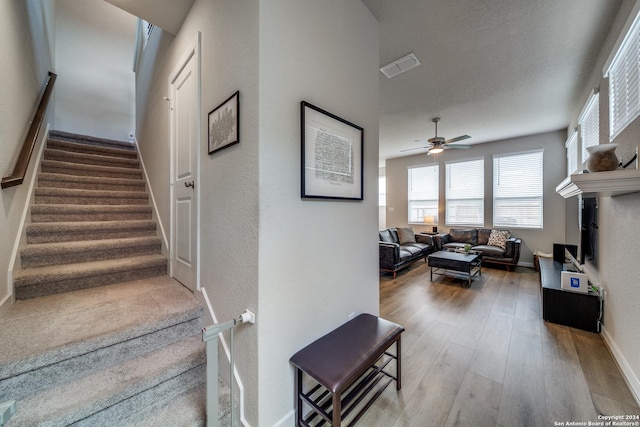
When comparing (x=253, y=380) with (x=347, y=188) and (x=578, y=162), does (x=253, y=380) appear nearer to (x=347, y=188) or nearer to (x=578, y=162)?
(x=347, y=188)

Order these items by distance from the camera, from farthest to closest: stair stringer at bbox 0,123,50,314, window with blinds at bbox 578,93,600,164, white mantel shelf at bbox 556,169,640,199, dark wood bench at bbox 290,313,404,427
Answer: window with blinds at bbox 578,93,600,164, stair stringer at bbox 0,123,50,314, white mantel shelf at bbox 556,169,640,199, dark wood bench at bbox 290,313,404,427

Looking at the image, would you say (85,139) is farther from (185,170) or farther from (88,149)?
(185,170)

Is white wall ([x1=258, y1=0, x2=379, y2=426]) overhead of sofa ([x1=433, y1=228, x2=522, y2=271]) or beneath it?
overhead

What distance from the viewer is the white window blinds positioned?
638 cm

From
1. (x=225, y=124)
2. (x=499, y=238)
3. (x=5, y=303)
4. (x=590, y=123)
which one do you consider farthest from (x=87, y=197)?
(x=499, y=238)

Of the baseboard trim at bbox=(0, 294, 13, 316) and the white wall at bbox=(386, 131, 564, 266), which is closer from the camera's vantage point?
the baseboard trim at bbox=(0, 294, 13, 316)

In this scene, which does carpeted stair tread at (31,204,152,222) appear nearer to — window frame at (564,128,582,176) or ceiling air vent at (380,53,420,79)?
ceiling air vent at (380,53,420,79)

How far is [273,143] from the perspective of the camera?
47.7 inches

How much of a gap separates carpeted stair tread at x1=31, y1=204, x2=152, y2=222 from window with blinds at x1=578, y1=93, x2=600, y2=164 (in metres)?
4.85

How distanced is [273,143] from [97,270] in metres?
1.91

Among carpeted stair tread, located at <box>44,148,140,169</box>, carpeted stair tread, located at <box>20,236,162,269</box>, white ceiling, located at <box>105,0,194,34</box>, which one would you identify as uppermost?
white ceiling, located at <box>105,0,194,34</box>

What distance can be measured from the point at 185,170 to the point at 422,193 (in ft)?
20.2

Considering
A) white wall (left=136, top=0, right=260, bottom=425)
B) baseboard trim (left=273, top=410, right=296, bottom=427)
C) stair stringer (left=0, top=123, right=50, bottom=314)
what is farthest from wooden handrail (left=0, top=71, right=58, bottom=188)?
baseboard trim (left=273, top=410, right=296, bottom=427)

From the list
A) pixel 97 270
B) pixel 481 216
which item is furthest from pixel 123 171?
pixel 481 216
